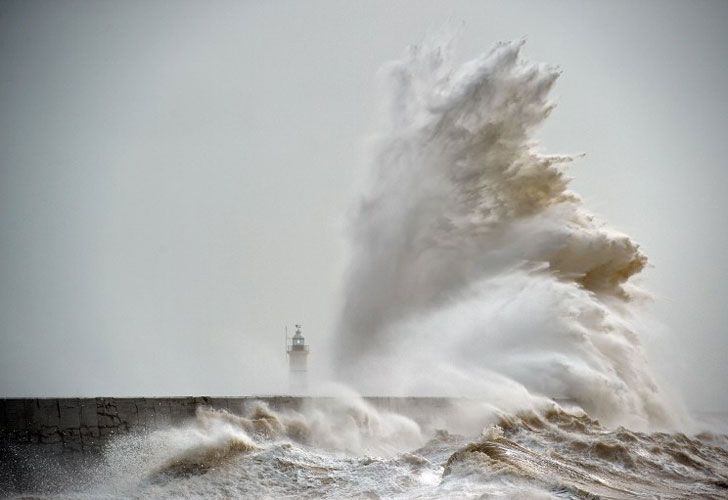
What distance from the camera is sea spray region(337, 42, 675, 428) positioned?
14297 mm

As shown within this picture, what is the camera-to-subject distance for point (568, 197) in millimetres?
17188

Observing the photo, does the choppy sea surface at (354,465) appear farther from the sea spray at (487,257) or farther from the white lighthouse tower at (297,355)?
the white lighthouse tower at (297,355)

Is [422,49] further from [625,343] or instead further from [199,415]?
[199,415]

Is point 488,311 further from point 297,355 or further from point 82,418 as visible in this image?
point 297,355

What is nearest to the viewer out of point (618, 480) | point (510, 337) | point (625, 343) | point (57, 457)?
point (57, 457)

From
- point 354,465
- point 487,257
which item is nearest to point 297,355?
point 487,257

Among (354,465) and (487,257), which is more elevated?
(487,257)

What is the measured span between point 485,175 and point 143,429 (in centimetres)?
1119

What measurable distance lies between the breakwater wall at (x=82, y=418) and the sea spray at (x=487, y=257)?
7.24m

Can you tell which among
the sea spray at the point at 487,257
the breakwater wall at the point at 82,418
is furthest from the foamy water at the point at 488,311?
the breakwater wall at the point at 82,418

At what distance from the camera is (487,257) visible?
1574cm

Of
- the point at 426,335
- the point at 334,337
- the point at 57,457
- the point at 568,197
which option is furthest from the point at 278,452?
the point at 568,197

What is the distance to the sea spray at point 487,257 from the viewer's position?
46.9 feet

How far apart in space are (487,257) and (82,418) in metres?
10.9
